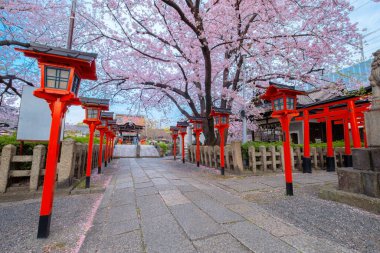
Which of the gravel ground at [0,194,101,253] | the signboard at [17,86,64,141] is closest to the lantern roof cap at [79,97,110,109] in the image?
the signboard at [17,86,64,141]

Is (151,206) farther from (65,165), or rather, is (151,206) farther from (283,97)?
(283,97)

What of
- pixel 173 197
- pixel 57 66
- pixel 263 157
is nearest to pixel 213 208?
pixel 173 197

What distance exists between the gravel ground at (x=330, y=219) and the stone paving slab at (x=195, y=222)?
121cm

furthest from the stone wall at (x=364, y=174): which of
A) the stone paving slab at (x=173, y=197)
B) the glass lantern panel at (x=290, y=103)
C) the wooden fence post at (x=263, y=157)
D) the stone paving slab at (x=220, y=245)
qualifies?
the wooden fence post at (x=263, y=157)

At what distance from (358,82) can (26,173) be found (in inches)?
551

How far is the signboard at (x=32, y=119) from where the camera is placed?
5395 millimetres

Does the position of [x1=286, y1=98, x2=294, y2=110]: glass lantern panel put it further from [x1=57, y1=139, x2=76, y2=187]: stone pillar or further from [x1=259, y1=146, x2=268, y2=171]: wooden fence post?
[x1=57, y1=139, x2=76, y2=187]: stone pillar

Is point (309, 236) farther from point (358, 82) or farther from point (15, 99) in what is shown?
point (15, 99)

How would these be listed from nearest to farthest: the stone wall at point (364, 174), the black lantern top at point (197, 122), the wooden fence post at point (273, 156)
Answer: the stone wall at point (364, 174) → the wooden fence post at point (273, 156) → the black lantern top at point (197, 122)

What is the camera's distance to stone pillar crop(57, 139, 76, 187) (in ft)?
15.9

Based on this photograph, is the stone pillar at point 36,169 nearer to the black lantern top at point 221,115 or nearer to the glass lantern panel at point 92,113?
the glass lantern panel at point 92,113

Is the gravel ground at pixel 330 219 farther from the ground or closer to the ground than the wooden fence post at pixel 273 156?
closer to the ground

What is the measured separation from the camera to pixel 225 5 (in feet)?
23.4

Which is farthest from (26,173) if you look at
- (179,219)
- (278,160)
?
(278,160)
